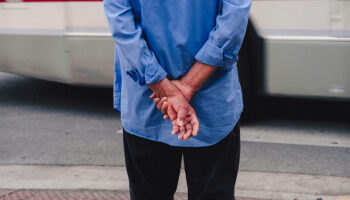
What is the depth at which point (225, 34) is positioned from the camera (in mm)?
1868

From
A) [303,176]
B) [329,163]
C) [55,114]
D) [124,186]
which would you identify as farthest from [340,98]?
[55,114]

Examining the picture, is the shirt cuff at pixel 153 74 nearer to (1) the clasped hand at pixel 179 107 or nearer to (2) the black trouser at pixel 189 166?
(1) the clasped hand at pixel 179 107

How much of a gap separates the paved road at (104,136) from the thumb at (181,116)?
2356 mm

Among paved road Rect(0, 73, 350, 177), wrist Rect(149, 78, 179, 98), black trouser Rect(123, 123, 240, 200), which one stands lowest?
paved road Rect(0, 73, 350, 177)

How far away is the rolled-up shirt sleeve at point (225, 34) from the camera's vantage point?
1.86m

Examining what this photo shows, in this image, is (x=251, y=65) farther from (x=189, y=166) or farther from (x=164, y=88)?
(x=164, y=88)

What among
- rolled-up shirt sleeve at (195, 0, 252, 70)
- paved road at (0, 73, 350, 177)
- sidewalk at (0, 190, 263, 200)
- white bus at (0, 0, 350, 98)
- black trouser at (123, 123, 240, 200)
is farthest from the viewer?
white bus at (0, 0, 350, 98)

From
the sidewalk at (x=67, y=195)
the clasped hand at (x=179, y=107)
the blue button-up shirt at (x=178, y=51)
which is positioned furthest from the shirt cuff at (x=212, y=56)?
the sidewalk at (x=67, y=195)

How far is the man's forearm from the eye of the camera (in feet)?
6.31

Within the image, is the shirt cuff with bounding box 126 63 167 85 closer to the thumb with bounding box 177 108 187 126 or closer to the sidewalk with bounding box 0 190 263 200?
A: the thumb with bounding box 177 108 187 126

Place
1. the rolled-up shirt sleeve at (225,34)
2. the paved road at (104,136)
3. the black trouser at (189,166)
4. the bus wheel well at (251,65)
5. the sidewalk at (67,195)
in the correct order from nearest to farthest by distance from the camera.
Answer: the rolled-up shirt sleeve at (225,34), the black trouser at (189,166), the sidewalk at (67,195), the paved road at (104,136), the bus wheel well at (251,65)

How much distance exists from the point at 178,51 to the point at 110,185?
2138 mm

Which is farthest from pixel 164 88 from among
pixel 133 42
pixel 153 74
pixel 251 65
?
pixel 251 65

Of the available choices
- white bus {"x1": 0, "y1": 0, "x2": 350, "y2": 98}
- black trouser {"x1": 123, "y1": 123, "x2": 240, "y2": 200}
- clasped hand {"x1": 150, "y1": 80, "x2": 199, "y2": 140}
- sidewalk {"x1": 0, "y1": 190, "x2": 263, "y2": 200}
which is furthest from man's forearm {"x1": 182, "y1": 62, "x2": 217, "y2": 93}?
white bus {"x1": 0, "y1": 0, "x2": 350, "y2": 98}
